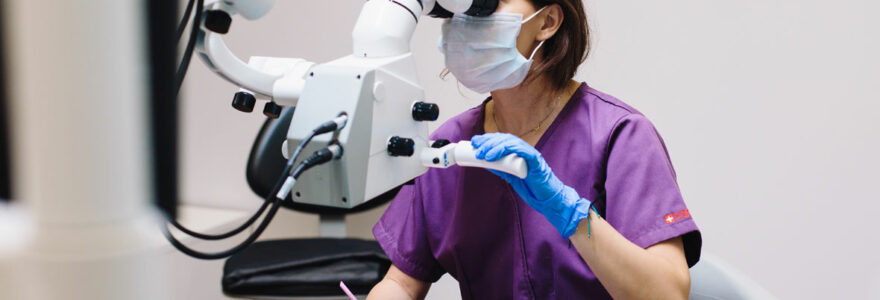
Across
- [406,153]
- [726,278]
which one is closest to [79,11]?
[406,153]

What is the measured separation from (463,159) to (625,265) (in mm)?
323

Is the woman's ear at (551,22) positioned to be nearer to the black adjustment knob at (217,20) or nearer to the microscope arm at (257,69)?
the microscope arm at (257,69)

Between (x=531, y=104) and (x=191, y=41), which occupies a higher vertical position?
(x=191, y=41)

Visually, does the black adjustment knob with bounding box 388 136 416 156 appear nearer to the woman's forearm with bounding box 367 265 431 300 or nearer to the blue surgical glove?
the blue surgical glove

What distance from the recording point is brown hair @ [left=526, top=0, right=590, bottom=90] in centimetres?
117

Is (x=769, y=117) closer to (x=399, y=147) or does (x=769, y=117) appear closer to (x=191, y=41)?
(x=399, y=147)

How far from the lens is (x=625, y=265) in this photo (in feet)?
3.13

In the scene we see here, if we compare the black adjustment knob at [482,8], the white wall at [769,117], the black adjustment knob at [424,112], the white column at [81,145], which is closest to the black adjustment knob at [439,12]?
the black adjustment knob at [482,8]

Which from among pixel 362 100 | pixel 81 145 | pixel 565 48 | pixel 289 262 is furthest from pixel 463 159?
pixel 289 262

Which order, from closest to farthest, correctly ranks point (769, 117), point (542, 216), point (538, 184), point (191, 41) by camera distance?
point (191, 41), point (538, 184), point (542, 216), point (769, 117)

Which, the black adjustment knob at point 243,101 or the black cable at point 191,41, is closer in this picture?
the black cable at point 191,41

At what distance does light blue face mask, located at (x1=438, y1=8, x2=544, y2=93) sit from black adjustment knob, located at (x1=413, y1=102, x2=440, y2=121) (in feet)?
1.00

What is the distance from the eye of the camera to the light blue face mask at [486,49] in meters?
1.07

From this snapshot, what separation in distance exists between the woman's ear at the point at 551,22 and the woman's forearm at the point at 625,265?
37 cm
